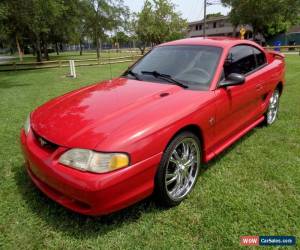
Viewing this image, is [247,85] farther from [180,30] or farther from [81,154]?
[180,30]

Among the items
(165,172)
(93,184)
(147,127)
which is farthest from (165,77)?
(93,184)

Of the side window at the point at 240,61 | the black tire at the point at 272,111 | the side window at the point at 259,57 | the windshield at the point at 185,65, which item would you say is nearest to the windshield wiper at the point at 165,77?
the windshield at the point at 185,65

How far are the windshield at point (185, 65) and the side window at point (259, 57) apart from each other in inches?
43.5

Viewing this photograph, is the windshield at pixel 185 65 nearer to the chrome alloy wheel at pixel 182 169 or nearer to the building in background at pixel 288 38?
the chrome alloy wheel at pixel 182 169

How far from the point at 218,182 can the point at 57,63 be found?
18814mm

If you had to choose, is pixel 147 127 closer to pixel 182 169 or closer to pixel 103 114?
pixel 103 114

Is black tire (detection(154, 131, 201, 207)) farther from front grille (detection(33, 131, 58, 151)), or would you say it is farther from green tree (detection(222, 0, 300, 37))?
green tree (detection(222, 0, 300, 37))

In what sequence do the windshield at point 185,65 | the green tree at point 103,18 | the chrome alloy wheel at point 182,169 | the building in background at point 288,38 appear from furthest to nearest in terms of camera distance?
the building in background at point 288,38 < the green tree at point 103,18 < the windshield at point 185,65 < the chrome alloy wheel at point 182,169

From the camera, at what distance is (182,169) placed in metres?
2.71

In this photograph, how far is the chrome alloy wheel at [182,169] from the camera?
8.43ft

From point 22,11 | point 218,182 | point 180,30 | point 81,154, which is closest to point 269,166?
point 218,182

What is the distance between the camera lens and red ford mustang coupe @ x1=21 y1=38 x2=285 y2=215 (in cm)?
206

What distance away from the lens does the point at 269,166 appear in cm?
334

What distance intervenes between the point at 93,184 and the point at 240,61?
2705 millimetres
